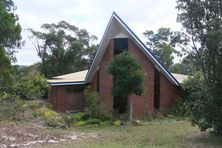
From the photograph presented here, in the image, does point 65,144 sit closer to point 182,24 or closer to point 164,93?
point 182,24

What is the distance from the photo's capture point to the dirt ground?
1445 cm

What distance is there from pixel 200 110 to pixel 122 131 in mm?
4842

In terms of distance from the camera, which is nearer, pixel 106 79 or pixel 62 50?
pixel 106 79

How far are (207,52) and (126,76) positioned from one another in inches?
294

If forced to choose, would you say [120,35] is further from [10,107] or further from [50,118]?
[10,107]

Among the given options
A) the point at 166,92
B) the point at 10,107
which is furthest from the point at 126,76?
the point at 10,107

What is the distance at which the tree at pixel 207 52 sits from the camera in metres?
15.2

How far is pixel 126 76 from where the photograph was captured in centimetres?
2238

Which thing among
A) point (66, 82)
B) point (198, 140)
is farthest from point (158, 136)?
point (66, 82)

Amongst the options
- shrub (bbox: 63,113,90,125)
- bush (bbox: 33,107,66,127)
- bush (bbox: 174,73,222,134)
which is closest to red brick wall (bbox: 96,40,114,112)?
shrub (bbox: 63,113,90,125)

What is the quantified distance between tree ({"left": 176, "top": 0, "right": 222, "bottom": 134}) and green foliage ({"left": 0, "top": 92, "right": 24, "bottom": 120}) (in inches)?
401

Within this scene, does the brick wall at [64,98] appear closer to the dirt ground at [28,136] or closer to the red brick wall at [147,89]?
the red brick wall at [147,89]

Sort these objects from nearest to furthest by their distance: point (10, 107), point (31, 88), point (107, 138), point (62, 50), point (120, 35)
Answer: point (107, 138) → point (10, 107) → point (120, 35) → point (31, 88) → point (62, 50)

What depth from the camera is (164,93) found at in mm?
27859
